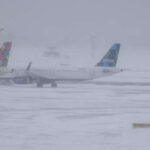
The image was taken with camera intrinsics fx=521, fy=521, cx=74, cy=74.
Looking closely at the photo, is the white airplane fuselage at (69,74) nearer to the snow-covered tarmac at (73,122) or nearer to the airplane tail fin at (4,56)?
the airplane tail fin at (4,56)

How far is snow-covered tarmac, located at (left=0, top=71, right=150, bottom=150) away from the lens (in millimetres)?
15432

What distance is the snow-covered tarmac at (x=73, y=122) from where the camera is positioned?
50.6 feet

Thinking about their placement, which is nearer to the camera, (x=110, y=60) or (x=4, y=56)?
(x=4, y=56)

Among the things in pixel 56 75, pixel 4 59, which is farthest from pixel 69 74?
pixel 4 59

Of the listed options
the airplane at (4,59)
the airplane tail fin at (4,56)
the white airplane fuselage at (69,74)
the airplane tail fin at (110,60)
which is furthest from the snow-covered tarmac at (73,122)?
the airplane tail fin at (110,60)

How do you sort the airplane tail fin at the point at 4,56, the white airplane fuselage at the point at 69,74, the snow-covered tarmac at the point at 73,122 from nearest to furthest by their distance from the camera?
the snow-covered tarmac at the point at 73,122 < the white airplane fuselage at the point at 69,74 < the airplane tail fin at the point at 4,56

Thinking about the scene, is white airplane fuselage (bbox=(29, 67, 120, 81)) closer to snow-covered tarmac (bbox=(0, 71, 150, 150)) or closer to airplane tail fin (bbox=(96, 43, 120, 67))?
airplane tail fin (bbox=(96, 43, 120, 67))

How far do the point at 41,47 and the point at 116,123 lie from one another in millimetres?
74634

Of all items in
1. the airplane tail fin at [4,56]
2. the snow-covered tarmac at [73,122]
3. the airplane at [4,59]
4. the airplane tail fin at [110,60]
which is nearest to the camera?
the snow-covered tarmac at [73,122]

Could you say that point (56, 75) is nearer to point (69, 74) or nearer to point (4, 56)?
point (69, 74)

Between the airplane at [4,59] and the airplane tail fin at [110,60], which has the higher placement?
the airplane tail fin at [110,60]

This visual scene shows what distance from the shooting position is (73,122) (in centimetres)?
2034

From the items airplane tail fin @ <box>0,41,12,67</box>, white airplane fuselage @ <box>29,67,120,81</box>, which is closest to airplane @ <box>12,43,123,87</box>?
white airplane fuselage @ <box>29,67,120,81</box>

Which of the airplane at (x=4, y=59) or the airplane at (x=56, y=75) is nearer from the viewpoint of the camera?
the airplane at (x=4, y=59)
